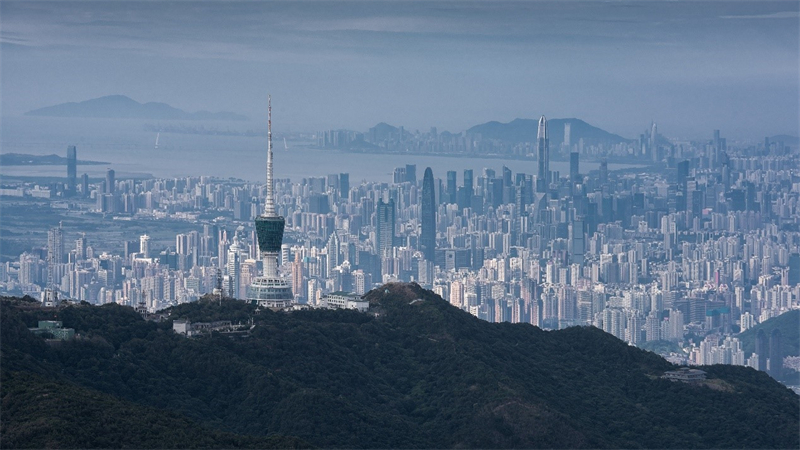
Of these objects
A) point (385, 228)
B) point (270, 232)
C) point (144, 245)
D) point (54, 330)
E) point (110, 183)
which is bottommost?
point (144, 245)

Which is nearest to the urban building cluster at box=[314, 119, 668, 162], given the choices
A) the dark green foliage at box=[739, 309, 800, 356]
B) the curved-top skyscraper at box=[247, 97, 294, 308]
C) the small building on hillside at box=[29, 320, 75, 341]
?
the dark green foliage at box=[739, 309, 800, 356]

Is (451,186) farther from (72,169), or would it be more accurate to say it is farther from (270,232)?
(270,232)

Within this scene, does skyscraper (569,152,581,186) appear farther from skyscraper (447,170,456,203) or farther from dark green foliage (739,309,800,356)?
dark green foliage (739,309,800,356)

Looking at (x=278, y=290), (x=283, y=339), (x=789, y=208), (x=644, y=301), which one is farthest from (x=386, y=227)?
(x=283, y=339)

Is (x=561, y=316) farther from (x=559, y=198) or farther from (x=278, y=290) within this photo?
(x=278, y=290)

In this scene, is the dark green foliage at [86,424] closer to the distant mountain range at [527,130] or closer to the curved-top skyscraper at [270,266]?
the curved-top skyscraper at [270,266]

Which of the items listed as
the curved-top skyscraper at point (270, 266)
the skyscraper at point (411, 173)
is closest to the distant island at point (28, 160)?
the skyscraper at point (411, 173)

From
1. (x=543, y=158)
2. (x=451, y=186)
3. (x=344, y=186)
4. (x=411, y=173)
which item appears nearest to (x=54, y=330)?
(x=344, y=186)
